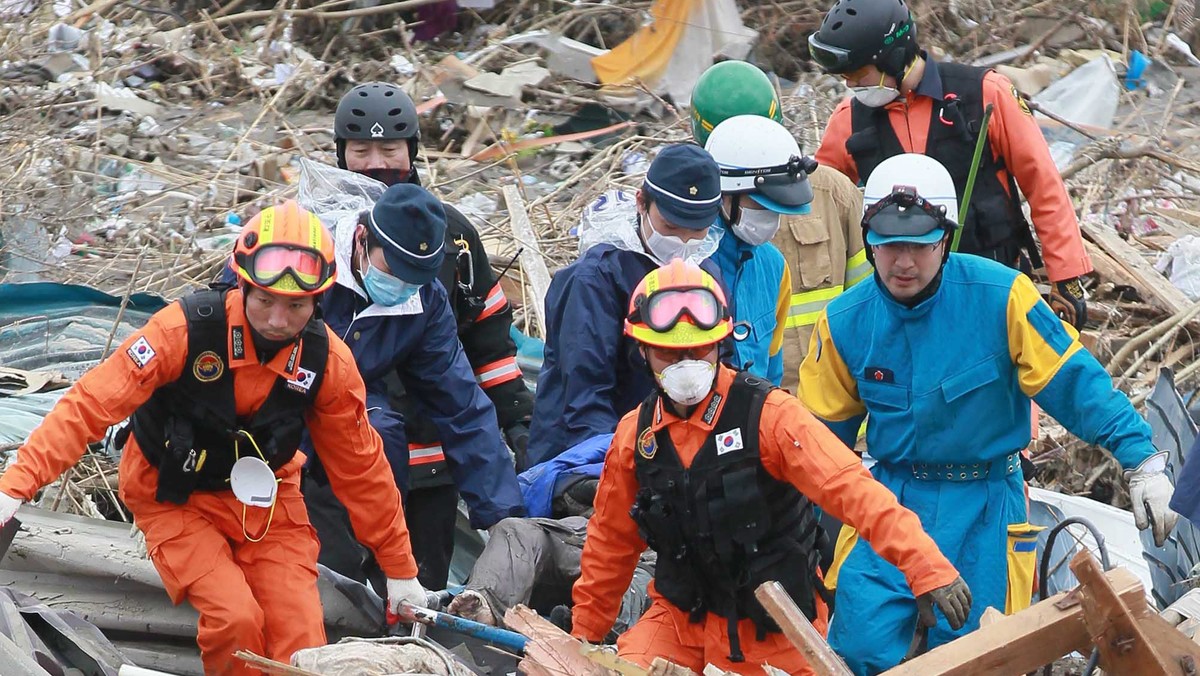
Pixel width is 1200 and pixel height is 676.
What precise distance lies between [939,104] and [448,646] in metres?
2.66

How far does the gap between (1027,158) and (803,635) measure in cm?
316

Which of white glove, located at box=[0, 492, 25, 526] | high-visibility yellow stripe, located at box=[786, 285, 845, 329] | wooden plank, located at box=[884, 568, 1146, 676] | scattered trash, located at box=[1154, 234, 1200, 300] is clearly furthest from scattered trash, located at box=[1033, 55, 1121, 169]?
white glove, located at box=[0, 492, 25, 526]

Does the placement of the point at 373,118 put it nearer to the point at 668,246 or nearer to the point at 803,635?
the point at 668,246

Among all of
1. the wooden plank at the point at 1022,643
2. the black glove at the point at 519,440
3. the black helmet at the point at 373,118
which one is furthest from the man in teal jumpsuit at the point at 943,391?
the black helmet at the point at 373,118

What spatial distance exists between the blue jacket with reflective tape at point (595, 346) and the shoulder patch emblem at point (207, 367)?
1.26 meters

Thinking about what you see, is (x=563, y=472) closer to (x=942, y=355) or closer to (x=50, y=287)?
(x=942, y=355)

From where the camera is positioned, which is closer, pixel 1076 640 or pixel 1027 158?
pixel 1076 640

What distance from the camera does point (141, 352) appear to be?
4543mm

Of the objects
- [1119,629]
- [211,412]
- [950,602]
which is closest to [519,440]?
[211,412]

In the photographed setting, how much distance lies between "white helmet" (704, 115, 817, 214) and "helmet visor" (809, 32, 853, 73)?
0.42 m

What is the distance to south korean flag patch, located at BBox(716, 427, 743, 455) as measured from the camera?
14.1 ft

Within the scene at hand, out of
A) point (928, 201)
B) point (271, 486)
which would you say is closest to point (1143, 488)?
point (928, 201)

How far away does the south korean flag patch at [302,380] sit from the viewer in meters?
4.76

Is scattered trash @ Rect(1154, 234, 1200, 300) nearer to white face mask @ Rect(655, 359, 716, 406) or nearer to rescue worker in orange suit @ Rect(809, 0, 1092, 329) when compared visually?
rescue worker in orange suit @ Rect(809, 0, 1092, 329)
